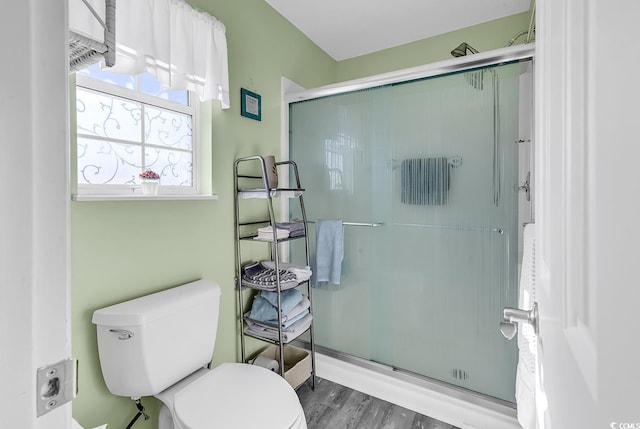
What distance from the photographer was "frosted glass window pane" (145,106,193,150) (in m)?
1.46

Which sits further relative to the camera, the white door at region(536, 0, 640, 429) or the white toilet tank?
the white toilet tank

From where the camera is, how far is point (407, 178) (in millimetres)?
1804

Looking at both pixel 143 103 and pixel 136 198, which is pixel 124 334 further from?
pixel 143 103

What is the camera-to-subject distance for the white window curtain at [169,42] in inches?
47.0

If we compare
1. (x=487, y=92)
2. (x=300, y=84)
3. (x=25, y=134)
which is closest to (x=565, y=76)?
(x=25, y=134)

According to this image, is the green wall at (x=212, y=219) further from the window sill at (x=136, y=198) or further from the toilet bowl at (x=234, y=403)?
the toilet bowl at (x=234, y=403)

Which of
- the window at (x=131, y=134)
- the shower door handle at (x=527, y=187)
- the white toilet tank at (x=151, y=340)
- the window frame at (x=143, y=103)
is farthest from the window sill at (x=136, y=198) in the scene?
the shower door handle at (x=527, y=187)

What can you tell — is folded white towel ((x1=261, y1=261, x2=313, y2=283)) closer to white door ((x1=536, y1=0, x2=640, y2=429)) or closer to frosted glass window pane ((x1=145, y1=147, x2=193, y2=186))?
frosted glass window pane ((x1=145, y1=147, x2=193, y2=186))

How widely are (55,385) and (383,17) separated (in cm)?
250

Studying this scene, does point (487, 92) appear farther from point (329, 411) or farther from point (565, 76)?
point (329, 411)

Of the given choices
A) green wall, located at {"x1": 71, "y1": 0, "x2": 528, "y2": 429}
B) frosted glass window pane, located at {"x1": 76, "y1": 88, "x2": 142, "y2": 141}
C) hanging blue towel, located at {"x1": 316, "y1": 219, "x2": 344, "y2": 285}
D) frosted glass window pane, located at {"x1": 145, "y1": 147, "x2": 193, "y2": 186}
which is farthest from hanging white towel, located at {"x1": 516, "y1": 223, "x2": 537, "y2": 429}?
frosted glass window pane, located at {"x1": 76, "y1": 88, "x2": 142, "y2": 141}

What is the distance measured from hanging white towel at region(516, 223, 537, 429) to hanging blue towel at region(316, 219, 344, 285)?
3.44 feet

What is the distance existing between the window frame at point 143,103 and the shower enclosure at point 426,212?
77 centimetres

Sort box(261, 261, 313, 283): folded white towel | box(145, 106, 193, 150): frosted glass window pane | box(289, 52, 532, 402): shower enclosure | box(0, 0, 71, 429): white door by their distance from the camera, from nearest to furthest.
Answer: box(0, 0, 71, 429): white door < box(145, 106, 193, 150): frosted glass window pane < box(289, 52, 532, 402): shower enclosure < box(261, 261, 313, 283): folded white towel
